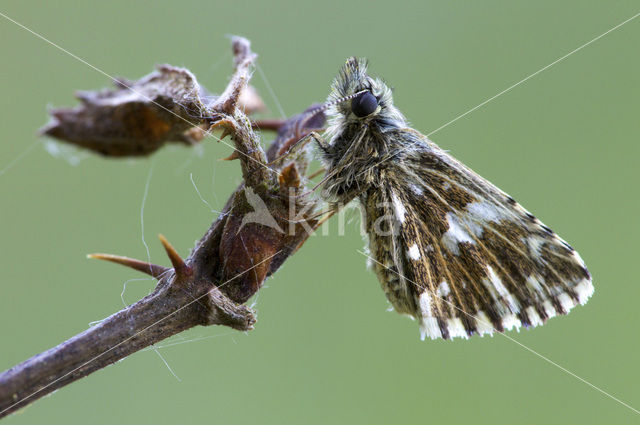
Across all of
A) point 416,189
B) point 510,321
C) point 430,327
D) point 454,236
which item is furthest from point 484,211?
point 430,327

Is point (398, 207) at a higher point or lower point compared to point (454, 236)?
higher

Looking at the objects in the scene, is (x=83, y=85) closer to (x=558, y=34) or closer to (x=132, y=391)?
(x=132, y=391)

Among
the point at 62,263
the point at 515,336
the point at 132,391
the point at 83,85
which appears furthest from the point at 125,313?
the point at 83,85

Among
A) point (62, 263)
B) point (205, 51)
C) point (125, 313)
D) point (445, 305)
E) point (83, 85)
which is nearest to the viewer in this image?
point (125, 313)

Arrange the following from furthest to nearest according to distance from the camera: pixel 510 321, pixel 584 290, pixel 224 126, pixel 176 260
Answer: pixel 510 321 < pixel 584 290 < pixel 224 126 < pixel 176 260

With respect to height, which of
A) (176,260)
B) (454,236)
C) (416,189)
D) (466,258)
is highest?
(416,189)

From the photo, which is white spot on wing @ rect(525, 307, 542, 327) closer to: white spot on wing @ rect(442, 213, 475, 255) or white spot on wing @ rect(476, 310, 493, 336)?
white spot on wing @ rect(476, 310, 493, 336)

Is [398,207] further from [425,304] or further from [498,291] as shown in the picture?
[498,291]
